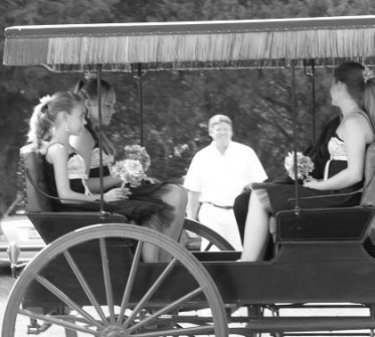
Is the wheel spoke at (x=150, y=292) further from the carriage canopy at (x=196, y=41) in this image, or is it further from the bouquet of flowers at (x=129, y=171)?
the carriage canopy at (x=196, y=41)

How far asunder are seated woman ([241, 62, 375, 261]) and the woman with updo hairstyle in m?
0.47

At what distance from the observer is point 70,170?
675 cm

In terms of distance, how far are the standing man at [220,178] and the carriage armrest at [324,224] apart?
12.6 feet

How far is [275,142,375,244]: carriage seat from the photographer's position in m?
6.24

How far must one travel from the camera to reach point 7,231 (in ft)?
43.8

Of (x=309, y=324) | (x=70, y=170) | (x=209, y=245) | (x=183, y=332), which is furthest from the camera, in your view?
(x=209, y=245)

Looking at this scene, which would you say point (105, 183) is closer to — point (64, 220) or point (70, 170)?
point (70, 170)

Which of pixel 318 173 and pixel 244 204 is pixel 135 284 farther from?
pixel 318 173

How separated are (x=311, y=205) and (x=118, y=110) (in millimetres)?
8444

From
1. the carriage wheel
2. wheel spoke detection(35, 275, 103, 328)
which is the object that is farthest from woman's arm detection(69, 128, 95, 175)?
the carriage wheel

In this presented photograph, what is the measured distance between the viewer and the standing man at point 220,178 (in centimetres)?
1024

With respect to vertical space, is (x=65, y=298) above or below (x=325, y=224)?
below

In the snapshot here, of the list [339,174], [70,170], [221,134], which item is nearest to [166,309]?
[70,170]

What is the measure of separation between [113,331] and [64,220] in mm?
660
